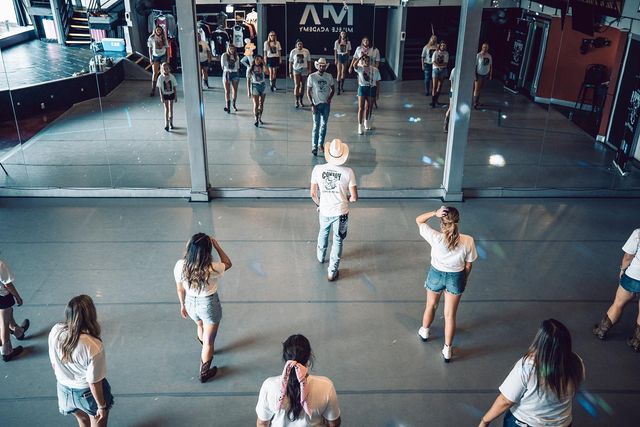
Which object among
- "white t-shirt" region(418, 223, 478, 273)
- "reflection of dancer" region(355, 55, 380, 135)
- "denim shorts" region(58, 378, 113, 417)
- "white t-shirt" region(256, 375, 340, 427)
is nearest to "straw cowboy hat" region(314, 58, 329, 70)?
"reflection of dancer" region(355, 55, 380, 135)

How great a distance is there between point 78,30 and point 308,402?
8.36 m

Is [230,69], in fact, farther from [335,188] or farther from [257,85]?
[335,188]

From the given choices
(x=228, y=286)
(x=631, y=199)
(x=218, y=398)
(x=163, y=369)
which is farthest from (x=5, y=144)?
(x=631, y=199)

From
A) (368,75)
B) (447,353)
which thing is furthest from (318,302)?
(368,75)

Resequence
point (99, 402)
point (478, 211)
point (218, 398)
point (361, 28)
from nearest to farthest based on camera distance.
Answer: point (99, 402), point (218, 398), point (478, 211), point (361, 28)

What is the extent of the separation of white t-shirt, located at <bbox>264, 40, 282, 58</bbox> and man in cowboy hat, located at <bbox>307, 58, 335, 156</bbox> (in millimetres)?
672

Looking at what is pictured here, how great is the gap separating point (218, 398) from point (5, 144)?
7370 mm

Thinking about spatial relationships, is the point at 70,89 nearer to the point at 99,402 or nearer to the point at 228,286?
the point at 228,286

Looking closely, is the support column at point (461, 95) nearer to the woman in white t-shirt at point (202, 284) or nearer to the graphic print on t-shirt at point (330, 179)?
the graphic print on t-shirt at point (330, 179)

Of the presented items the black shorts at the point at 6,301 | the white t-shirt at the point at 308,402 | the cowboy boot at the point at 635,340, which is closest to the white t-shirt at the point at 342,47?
the cowboy boot at the point at 635,340

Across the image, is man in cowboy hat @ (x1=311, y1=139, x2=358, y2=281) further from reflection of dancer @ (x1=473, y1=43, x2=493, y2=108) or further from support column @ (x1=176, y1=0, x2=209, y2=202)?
reflection of dancer @ (x1=473, y1=43, x2=493, y2=108)

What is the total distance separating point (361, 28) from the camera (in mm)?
9812

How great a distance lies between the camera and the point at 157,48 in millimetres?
9461

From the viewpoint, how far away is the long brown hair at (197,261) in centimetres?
465
